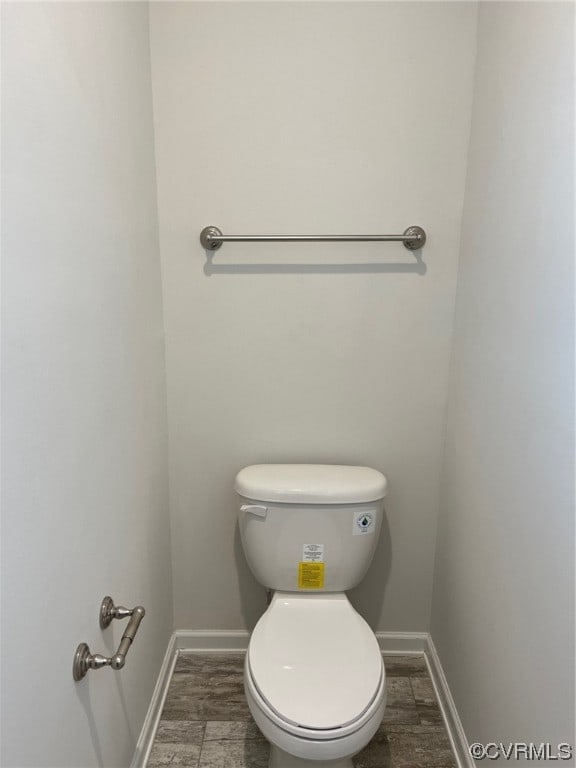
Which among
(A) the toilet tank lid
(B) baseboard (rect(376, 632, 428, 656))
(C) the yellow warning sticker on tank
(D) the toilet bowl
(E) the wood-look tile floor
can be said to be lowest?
(E) the wood-look tile floor

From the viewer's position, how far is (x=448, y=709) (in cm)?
156

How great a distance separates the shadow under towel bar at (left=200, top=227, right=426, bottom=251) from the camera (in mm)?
1476

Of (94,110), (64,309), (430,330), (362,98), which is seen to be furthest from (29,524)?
(362,98)

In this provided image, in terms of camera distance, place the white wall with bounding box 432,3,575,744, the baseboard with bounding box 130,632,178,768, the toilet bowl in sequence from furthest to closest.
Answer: the baseboard with bounding box 130,632,178,768, the toilet bowl, the white wall with bounding box 432,3,575,744

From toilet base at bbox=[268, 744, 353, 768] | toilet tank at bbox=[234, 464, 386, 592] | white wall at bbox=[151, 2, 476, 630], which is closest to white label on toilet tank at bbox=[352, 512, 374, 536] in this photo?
toilet tank at bbox=[234, 464, 386, 592]

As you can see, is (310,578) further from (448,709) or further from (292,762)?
(448,709)

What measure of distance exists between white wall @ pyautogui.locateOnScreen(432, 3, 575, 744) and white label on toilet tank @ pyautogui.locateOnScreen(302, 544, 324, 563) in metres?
0.38

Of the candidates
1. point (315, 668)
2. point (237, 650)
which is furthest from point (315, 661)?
point (237, 650)

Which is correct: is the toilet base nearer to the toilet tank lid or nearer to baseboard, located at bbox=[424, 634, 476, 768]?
baseboard, located at bbox=[424, 634, 476, 768]

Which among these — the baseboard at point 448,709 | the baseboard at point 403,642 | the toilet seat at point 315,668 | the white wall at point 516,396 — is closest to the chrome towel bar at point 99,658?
the toilet seat at point 315,668

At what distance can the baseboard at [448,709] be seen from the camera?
4.67ft

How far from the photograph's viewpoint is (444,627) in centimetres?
165

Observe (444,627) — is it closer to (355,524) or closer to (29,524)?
(355,524)

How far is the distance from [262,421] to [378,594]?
2.33ft
